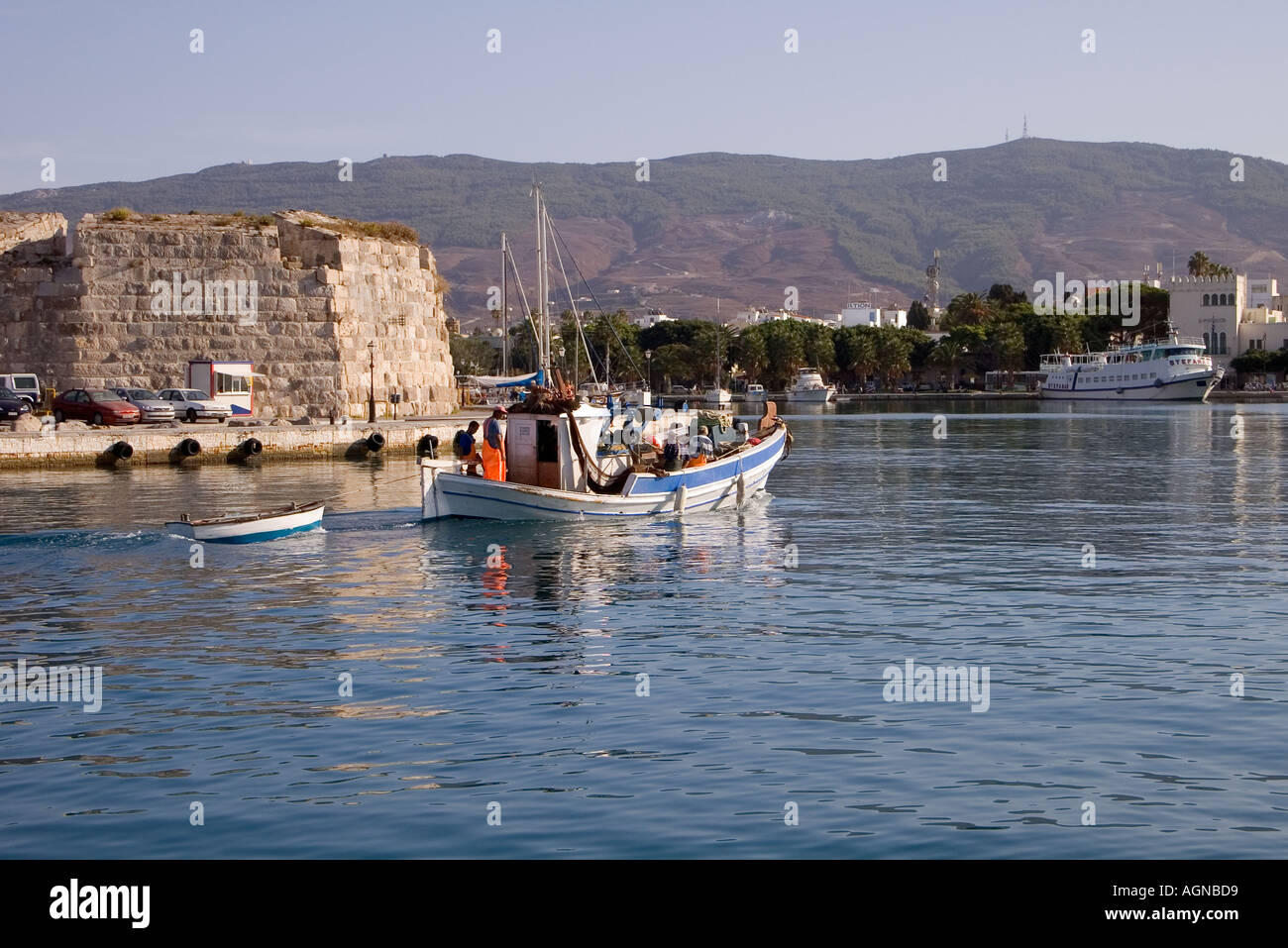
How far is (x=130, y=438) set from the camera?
5178 centimetres

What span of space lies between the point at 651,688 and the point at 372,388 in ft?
167

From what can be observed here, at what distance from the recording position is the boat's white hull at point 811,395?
485 feet

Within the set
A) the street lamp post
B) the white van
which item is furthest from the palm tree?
the white van

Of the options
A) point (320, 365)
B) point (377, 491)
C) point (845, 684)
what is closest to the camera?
point (845, 684)

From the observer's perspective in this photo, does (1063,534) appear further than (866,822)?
Yes

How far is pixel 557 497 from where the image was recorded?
105 ft

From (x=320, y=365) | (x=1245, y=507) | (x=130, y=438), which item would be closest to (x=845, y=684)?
(x=1245, y=507)

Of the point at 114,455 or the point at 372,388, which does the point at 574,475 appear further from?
the point at 372,388

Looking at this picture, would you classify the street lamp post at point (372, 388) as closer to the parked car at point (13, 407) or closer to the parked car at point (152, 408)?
the parked car at point (152, 408)

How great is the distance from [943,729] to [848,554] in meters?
14.4

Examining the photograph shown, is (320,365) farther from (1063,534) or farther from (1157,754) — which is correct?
(1157,754)
